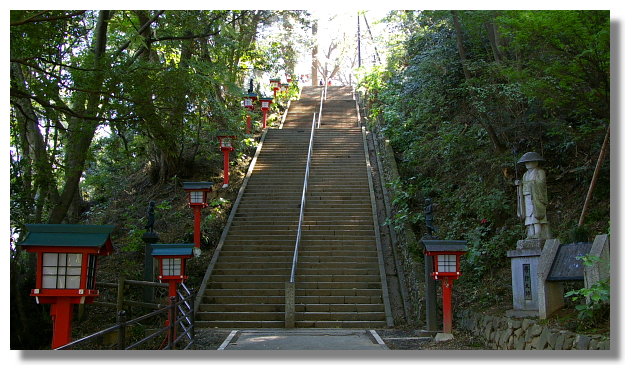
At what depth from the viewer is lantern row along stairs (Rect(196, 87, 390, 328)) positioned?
9.06 m

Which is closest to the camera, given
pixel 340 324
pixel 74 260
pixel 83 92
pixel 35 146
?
pixel 74 260

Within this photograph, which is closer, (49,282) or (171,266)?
(49,282)

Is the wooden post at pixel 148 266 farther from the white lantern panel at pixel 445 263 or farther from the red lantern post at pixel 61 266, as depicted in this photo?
the white lantern panel at pixel 445 263

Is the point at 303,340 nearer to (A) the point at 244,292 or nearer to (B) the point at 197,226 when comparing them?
(A) the point at 244,292

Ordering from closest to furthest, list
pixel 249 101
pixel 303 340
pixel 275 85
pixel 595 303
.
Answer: pixel 595 303, pixel 303 340, pixel 249 101, pixel 275 85

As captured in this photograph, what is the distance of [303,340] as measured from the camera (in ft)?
23.4

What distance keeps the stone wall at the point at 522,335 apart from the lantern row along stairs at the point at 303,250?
66.7 inches

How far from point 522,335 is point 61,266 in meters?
4.38

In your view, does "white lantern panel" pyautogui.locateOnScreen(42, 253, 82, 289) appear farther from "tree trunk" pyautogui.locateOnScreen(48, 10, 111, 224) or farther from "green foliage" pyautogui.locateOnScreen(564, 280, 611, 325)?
"green foliage" pyautogui.locateOnScreen(564, 280, 611, 325)

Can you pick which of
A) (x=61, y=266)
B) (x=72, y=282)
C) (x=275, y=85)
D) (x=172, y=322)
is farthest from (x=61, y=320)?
(x=275, y=85)

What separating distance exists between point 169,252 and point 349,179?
6698 millimetres

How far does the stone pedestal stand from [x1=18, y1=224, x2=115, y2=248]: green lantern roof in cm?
432

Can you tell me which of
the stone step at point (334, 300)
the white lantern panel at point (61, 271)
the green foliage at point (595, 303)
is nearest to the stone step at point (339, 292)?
the stone step at point (334, 300)

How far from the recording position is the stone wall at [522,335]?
16.0ft
